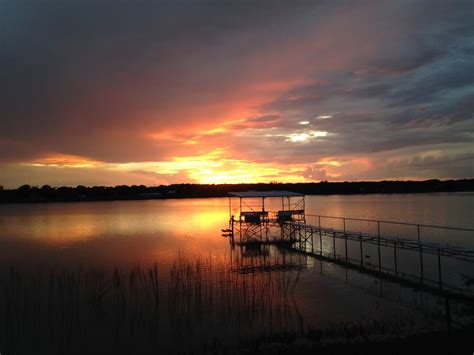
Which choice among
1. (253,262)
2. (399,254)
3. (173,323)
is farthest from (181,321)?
(399,254)

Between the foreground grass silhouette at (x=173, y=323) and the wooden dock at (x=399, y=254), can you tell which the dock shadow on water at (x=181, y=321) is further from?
the wooden dock at (x=399, y=254)

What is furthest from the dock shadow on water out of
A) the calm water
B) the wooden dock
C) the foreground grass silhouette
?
the wooden dock

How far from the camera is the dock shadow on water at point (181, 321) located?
1245cm

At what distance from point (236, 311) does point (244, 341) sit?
3.28m

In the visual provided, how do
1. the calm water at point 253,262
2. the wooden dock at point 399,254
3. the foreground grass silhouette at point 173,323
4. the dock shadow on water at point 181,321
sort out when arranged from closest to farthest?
the foreground grass silhouette at point 173,323 < the dock shadow on water at point 181,321 < the calm water at point 253,262 < the wooden dock at point 399,254

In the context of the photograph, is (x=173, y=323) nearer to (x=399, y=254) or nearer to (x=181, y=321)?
(x=181, y=321)

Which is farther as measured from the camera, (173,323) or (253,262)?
(253,262)

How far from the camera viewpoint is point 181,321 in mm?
14914

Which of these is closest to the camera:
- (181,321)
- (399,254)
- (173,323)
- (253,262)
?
(173,323)

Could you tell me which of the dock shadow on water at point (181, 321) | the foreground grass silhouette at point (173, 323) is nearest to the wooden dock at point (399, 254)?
the dock shadow on water at point (181, 321)

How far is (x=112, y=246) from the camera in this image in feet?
124

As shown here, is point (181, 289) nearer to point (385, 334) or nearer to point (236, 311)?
point (236, 311)

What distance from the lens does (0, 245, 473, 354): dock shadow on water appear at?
12445mm

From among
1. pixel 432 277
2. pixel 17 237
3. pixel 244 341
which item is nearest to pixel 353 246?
pixel 432 277
